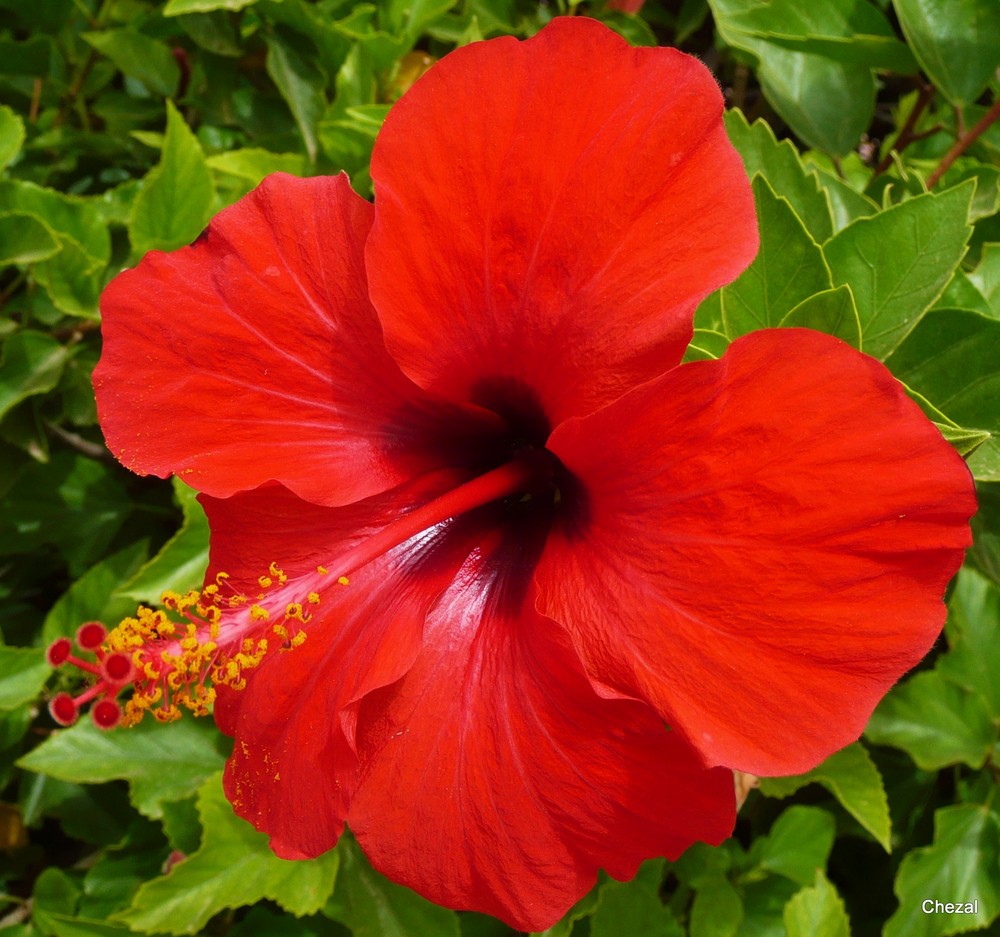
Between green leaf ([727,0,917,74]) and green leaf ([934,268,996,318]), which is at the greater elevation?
green leaf ([727,0,917,74])

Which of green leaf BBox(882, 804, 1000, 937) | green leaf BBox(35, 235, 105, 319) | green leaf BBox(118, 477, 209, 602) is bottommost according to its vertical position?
green leaf BBox(882, 804, 1000, 937)

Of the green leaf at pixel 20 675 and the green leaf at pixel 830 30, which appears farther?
the green leaf at pixel 20 675

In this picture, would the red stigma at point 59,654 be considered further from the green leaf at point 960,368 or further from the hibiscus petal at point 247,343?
the green leaf at point 960,368

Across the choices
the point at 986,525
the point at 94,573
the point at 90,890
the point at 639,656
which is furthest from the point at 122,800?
the point at 986,525

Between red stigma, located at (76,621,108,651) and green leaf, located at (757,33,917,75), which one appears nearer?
red stigma, located at (76,621,108,651)

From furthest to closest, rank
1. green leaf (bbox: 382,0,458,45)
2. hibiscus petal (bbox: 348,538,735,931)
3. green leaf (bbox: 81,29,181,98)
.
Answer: green leaf (bbox: 81,29,181,98)
green leaf (bbox: 382,0,458,45)
hibiscus petal (bbox: 348,538,735,931)

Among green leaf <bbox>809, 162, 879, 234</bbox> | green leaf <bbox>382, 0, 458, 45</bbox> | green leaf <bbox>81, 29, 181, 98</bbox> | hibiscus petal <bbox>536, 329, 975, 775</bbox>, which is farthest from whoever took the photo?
green leaf <bbox>81, 29, 181, 98</bbox>

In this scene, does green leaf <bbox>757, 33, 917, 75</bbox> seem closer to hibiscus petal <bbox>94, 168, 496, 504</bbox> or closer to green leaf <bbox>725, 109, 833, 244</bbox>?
green leaf <bbox>725, 109, 833, 244</bbox>

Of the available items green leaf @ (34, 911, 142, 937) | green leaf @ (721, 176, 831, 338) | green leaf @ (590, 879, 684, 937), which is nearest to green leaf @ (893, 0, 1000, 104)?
green leaf @ (721, 176, 831, 338)

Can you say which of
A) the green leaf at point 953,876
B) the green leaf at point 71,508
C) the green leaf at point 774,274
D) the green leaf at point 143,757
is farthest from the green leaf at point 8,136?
the green leaf at point 953,876
